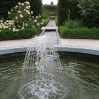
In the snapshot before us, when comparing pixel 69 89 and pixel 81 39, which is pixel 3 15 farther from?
pixel 69 89

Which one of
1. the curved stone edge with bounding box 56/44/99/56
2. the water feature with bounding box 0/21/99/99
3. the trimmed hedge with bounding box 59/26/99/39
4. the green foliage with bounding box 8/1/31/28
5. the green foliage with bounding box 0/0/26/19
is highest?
the green foliage with bounding box 0/0/26/19

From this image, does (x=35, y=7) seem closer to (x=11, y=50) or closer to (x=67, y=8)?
(x=67, y=8)

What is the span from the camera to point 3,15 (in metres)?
13.9

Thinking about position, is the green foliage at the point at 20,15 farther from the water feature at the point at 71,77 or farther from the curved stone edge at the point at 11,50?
the water feature at the point at 71,77

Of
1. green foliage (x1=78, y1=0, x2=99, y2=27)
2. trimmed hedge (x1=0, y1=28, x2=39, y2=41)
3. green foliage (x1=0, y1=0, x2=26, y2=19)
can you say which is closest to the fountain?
trimmed hedge (x1=0, y1=28, x2=39, y2=41)

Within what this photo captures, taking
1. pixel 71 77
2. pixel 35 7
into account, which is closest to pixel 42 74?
pixel 71 77

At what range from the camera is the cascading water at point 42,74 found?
15.0 ft

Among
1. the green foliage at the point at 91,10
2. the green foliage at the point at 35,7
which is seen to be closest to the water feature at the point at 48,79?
the green foliage at the point at 91,10

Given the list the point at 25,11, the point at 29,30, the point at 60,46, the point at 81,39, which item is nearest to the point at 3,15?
the point at 25,11

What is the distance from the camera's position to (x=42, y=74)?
5.88 m

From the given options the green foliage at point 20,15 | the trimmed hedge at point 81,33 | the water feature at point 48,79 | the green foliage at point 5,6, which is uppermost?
the green foliage at point 5,6

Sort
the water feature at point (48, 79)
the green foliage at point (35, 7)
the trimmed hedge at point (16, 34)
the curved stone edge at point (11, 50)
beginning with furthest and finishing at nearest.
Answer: the green foliage at point (35, 7) → the trimmed hedge at point (16, 34) → the curved stone edge at point (11, 50) → the water feature at point (48, 79)

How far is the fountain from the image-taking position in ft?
15.0

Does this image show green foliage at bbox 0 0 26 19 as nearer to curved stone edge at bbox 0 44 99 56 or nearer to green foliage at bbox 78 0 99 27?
green foliage at bbox 78 0 99 27
